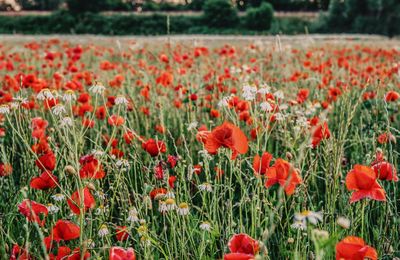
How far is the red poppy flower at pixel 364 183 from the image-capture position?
1.29 m

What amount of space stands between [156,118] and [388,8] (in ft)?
89.0

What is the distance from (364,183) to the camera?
4.28ft

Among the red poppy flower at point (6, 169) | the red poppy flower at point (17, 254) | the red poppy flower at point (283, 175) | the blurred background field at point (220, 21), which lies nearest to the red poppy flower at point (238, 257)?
the red poppy flower at point (283, 175)

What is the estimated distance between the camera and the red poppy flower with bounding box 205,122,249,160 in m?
1.37

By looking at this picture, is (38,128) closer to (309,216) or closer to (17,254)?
(17,254)

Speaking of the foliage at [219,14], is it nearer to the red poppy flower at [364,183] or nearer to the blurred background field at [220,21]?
the blurred background field at [220,21]

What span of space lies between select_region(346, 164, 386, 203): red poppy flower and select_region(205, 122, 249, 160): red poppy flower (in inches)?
11.6

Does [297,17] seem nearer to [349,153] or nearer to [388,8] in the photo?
[388,8]

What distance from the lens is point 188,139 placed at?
114 inches

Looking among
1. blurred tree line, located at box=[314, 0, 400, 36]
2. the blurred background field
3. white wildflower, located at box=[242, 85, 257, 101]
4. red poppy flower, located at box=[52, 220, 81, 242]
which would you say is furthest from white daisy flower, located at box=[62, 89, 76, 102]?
blurred tree line, located at box=[314, 0, 400, 36]

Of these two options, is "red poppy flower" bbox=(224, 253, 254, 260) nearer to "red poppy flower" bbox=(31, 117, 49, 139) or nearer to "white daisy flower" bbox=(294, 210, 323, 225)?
"white daisy flower" bbox=(294, 210, 323, 225)

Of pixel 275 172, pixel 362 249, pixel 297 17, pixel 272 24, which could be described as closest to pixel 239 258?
pixel 362 249

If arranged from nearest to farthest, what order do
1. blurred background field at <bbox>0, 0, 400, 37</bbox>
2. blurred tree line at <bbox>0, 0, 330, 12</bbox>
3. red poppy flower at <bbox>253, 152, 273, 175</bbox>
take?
red poppy flower at <bbox>253, 152, 273, 175</bbox> → blurred background field at <bbox>0, 0, 400, 37</bbox> → blurred tree line at <bbox>0, 0, 330, 12</bbox>

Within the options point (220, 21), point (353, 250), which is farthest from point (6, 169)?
point (220, 21)
